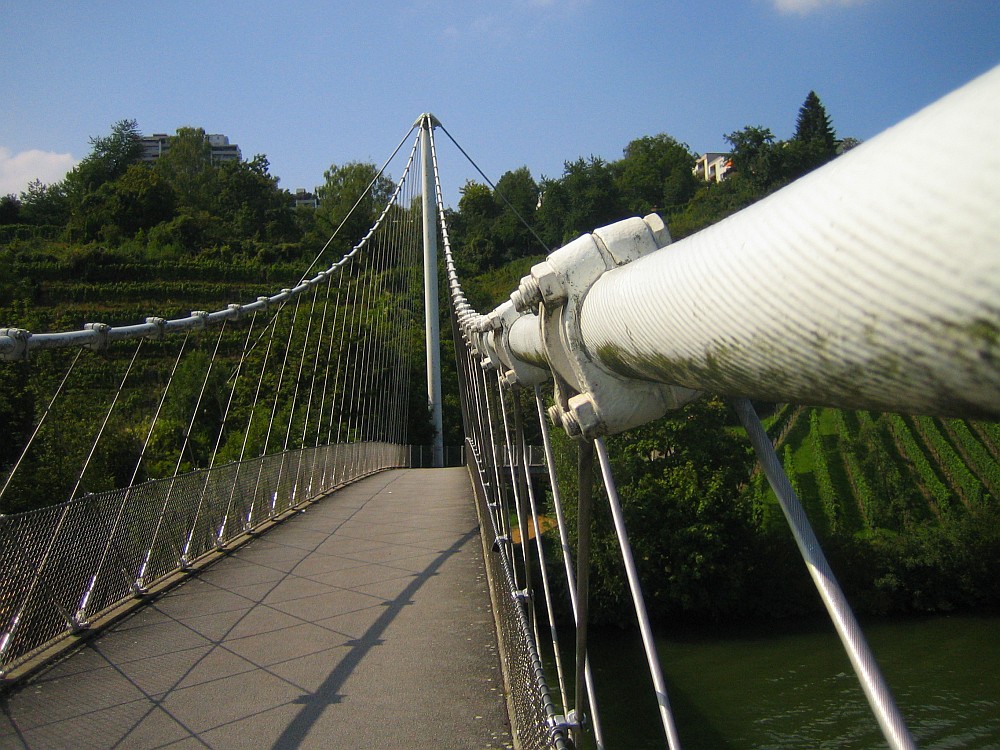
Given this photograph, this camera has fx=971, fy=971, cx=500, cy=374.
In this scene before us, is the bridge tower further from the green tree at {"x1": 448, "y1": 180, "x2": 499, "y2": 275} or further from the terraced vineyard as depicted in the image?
the green tree at {"x1": 448, "y1": 180, "x2": 499, "y2": 275}

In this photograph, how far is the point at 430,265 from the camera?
22000mm

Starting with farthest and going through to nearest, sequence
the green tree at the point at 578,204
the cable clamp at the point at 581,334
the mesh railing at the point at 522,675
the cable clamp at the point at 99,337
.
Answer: the green tree at the point at 578,204 < the cable clamp at the point at 99,337 < the mesh railing at the point at 522,675 < the cable clamp at the point at 581,334

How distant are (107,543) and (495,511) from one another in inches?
147

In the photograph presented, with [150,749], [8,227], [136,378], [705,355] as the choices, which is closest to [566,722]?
[150,749]

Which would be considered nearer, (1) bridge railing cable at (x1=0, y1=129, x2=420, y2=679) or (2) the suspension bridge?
(2) the suspension bridge

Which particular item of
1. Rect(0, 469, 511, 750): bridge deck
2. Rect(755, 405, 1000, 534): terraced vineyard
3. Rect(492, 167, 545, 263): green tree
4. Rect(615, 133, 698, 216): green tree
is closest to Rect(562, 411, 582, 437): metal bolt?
Rect(0, 469, 511, 750): bridge deck

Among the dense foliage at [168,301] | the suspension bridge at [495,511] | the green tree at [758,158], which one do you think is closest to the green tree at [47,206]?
the dense foliage at [168,301]

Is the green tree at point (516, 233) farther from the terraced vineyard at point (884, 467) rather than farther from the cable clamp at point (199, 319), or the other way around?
the cable clamp at point (199, 319)

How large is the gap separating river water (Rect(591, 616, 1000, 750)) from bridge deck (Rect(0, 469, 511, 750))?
1022 centimetres

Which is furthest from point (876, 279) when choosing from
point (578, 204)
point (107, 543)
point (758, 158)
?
point (578, 204)

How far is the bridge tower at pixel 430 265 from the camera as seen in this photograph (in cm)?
2109

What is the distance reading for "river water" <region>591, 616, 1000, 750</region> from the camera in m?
14.8

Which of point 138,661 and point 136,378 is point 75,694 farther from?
point 136,378

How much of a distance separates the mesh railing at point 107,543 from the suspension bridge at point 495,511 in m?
0.02
